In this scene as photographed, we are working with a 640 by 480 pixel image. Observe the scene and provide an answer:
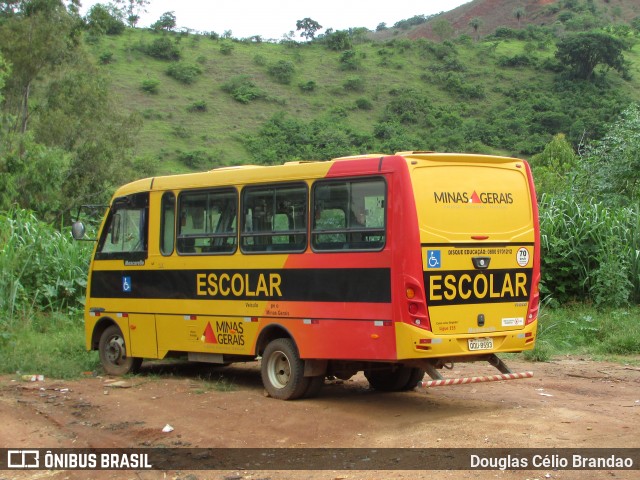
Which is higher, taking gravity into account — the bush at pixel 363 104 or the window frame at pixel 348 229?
the bush at pixel 363 104

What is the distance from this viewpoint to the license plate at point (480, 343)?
866 cm

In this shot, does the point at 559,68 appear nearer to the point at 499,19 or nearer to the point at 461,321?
the point at 499,19

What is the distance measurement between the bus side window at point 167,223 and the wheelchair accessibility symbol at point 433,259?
3755 mm

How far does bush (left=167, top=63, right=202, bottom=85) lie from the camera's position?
66500 mm

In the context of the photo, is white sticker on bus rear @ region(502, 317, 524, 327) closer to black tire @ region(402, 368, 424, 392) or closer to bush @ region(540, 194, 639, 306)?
black tire @ region(402, 368, 424, 392)

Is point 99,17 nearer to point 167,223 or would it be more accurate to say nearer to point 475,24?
point 167,223

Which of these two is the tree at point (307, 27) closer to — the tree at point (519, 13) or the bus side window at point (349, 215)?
the tree at point (519, 13)

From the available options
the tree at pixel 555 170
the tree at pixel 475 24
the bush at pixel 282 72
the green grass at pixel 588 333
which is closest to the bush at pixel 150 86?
the bush at pixel 282 72

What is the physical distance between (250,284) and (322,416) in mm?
1875

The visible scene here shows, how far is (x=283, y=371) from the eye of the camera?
9750 millimetres

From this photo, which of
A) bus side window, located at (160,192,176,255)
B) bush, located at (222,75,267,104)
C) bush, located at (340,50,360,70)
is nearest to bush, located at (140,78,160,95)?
bush, located at (222,75,267,104)

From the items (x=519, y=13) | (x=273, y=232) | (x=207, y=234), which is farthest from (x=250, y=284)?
(x=519, y=13)

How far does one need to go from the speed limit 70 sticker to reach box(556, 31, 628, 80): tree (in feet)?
225

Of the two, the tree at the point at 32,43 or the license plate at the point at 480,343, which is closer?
the license plate at the point at 480,343
